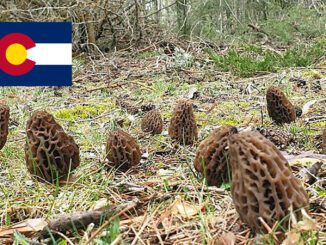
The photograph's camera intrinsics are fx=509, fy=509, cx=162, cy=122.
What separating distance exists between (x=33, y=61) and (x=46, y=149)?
13.6 feet

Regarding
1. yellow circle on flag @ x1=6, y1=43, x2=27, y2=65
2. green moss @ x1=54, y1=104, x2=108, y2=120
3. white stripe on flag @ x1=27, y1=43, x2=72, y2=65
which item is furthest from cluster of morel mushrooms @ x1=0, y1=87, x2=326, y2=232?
yellow circle on flag @ x1=6, y1=43, x2=27, y2=65

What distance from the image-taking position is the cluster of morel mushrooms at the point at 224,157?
1.62 m

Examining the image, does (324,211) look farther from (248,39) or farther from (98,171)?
(248,39)

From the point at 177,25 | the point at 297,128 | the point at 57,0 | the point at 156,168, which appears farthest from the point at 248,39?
the point at 156,168

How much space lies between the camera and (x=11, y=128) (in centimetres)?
420

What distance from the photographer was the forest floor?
6.12 feet

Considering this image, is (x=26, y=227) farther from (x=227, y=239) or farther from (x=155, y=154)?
(x=155, y=154)

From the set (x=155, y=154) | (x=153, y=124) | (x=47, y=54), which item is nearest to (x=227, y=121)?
(x=153, y=124)

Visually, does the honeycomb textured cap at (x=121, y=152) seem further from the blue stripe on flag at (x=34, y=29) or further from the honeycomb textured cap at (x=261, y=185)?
the blue stripe on flag at (x=34, y=29)

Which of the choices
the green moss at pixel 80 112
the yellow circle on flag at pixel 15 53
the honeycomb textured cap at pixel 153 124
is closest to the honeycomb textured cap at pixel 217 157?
the honeycomb textured cap at pixel 153 124

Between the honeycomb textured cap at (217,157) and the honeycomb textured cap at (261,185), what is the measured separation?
1.99 feet

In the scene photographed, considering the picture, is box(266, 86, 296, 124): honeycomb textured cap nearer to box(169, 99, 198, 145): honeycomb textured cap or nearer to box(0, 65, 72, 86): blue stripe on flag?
box(169, 99, 198, 145): honeycomb textured cap

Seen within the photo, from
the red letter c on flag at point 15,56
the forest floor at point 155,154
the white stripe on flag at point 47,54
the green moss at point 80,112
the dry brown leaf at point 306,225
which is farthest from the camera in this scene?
the red letter c on flag at point 15,56

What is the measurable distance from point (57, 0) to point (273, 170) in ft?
24.7
